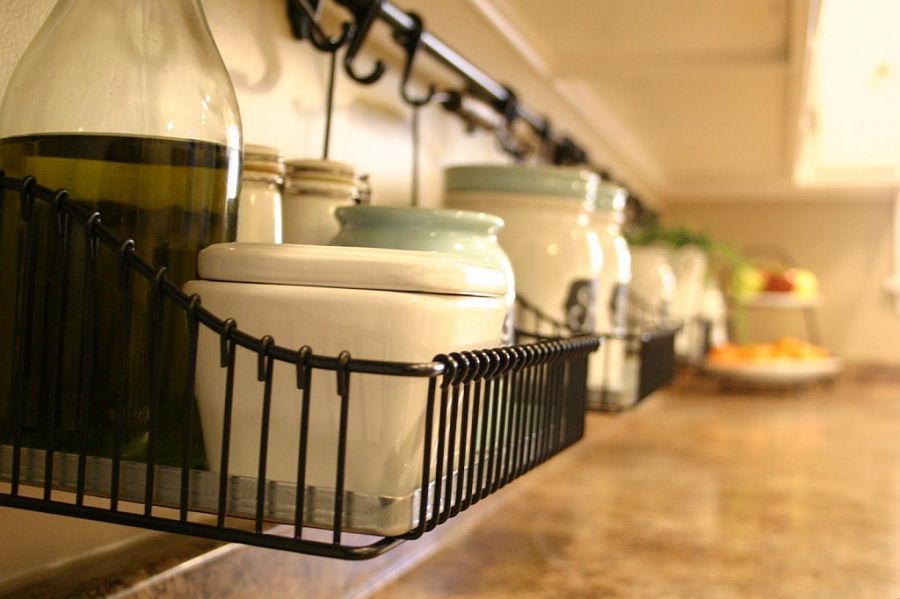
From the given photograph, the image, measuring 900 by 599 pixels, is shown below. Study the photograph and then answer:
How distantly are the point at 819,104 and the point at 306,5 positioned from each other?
6.32ft

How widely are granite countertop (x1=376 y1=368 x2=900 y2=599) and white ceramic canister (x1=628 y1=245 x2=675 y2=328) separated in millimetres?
225

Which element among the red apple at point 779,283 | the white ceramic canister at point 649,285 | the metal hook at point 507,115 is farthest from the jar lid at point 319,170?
the red apple at point 779,283

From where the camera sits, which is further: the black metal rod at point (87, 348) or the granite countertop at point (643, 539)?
the granite countertop at point (643, 539)

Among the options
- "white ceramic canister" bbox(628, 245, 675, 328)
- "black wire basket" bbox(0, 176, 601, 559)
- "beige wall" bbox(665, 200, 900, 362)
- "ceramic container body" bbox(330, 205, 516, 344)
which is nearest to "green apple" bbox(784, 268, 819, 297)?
"beige wall" bbox(665, 200, 900, 362)

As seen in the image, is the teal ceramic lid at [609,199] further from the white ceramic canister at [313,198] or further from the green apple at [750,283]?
the green apple at [750,283]

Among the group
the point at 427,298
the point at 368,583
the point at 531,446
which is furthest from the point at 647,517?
the point at 427,298

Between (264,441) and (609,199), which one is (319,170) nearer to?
(264,441)

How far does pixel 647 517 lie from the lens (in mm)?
1079

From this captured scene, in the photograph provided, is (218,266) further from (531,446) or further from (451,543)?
(451,543)

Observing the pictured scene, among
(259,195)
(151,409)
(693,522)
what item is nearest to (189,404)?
(151,409)

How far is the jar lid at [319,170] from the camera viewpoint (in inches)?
20.7

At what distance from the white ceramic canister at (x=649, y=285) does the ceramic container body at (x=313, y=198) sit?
70 cm

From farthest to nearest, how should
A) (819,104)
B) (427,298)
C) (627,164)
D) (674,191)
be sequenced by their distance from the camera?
(674,191)
(819,104)
(627,164)
(427,298)

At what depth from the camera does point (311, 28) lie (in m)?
0.66
